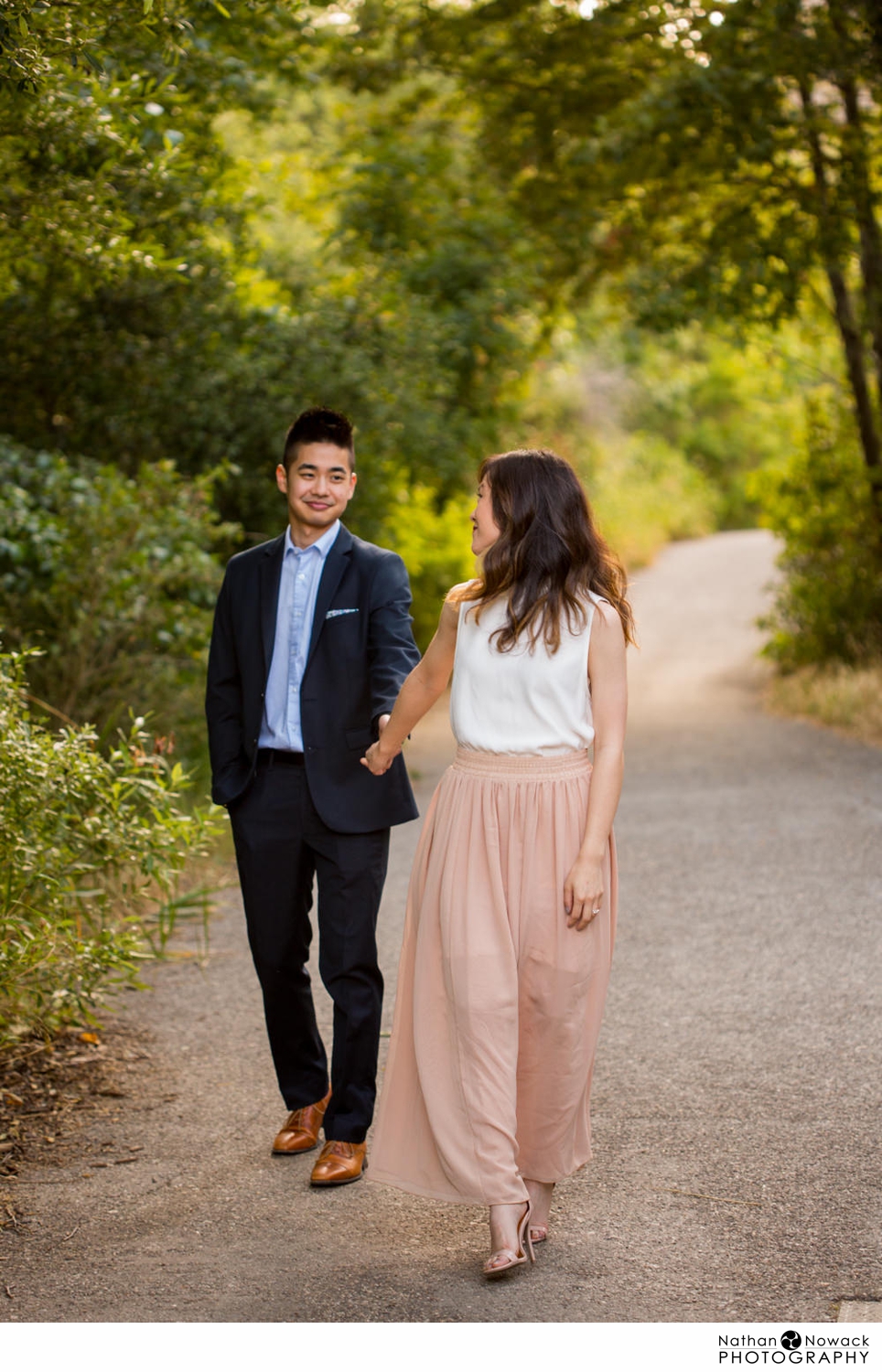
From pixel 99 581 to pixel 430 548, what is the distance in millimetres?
7508

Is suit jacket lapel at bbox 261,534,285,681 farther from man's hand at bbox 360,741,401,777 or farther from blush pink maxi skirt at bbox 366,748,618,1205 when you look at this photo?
blush pink maxi skirt at bbox 366,748,618,1205

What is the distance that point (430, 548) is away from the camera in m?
14.7

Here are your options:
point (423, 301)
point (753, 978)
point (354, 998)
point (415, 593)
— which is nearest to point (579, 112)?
point (423, 301)

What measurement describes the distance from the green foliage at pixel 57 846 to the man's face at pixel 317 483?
1084 mm

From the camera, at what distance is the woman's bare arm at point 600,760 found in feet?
10.8

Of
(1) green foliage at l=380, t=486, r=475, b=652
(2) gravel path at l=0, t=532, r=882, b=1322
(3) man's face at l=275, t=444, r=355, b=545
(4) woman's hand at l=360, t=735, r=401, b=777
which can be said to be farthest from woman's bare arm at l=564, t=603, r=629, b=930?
(1) green foliage at l=380, t=486, r=475, b=652

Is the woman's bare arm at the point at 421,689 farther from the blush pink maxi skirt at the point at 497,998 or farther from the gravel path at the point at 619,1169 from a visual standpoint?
the gravel path at the point at 619,1169

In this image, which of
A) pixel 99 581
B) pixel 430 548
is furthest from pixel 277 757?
pixel 430 548

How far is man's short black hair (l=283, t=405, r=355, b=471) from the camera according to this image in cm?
394

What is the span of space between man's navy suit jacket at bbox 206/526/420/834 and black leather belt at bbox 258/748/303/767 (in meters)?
0.03

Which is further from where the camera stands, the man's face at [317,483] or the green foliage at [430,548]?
the green foliage at [430,548]

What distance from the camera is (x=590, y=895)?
10.8 feet
